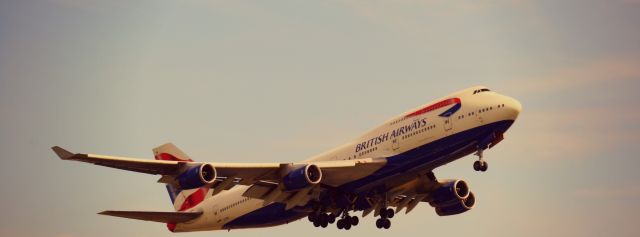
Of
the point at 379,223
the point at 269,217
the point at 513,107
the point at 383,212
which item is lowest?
the point at 269,217

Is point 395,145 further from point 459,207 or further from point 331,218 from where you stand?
point 459,207

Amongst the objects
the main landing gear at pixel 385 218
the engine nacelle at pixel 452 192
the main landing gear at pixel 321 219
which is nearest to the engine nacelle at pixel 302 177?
the main landing gear at pixel 321 219

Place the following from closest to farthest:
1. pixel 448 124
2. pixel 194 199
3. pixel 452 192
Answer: pixel 448 124, pixel 452 192, pixel 194 199

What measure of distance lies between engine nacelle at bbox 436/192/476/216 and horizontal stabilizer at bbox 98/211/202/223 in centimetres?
1682

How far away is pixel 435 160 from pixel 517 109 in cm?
557

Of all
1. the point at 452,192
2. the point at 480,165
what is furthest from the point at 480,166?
the point at 452,192

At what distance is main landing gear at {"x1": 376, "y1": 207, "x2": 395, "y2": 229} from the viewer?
6806 cm

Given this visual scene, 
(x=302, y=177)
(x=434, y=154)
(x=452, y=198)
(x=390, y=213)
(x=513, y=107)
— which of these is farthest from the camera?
(x=452, y=198)

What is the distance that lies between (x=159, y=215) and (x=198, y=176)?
13.6 meters

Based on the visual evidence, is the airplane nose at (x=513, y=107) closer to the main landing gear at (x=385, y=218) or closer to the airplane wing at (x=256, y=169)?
the airplane wing at (x=256, y=169)

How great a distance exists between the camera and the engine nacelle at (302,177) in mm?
59781

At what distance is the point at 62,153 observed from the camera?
170 ft

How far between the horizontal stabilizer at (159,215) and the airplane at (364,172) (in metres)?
0.09

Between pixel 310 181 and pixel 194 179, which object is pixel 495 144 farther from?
pixel 194 179
